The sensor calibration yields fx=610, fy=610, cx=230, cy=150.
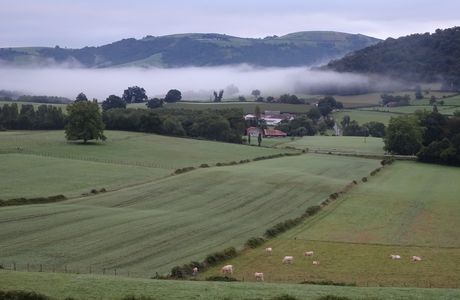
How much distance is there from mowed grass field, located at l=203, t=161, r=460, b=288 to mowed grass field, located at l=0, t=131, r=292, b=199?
24940 mm

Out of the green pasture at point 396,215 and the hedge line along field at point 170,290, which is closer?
the hedge line along field at point 170,290

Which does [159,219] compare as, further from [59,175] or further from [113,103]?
[113,103]

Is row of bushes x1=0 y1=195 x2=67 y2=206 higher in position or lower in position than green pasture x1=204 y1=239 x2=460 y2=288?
higher

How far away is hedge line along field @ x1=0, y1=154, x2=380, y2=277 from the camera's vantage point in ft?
130

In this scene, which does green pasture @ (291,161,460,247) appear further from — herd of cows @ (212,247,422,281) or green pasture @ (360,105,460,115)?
green pasture @ (360,105,460,115)

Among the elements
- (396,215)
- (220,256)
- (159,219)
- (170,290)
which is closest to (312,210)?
(396,215)

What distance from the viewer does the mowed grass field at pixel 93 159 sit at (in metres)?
65.9

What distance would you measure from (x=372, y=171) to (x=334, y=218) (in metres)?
39.0

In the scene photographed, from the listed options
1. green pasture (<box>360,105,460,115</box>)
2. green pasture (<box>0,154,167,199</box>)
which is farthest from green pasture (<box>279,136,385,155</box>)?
green pasture (<box>0,154,167,199</box>)

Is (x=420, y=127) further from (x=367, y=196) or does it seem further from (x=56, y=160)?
(x=56, y=160)

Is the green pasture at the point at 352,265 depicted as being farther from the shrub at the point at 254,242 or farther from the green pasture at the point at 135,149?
the green pasture at the point at 135,149

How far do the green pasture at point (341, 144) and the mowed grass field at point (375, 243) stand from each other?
47182mm

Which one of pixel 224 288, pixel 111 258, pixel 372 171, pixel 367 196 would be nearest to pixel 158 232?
pixel 111 258

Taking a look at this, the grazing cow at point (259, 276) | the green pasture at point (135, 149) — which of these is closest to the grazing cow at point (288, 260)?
the grazing cow at point (259, 276)
